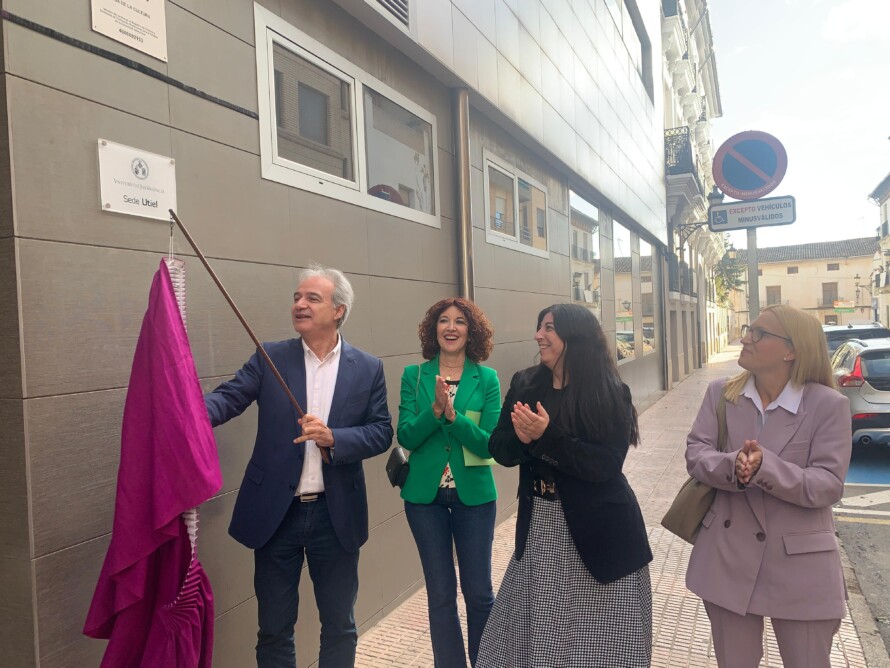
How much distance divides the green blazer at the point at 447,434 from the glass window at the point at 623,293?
9.20 m

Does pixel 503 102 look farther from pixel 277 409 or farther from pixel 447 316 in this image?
pixel 277 409

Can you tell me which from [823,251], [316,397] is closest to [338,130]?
[316,397]

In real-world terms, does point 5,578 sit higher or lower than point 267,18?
lower

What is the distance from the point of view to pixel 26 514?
2137 mm

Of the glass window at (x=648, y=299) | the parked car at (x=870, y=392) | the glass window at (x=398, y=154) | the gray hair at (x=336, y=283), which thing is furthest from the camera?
the glass window at (x=648, y=299)

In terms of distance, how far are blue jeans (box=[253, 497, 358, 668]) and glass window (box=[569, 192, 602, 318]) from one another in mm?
6905

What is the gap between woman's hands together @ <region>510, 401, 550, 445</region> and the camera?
2537 millimetres

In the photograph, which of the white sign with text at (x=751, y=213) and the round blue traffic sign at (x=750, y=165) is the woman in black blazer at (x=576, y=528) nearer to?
the white sign with text at (x=751, y=213)

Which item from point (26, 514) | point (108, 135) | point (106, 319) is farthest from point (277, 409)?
point (108, 135)

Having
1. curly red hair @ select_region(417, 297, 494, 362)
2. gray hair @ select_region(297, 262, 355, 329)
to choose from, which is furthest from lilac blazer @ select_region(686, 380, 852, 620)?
gray hair @ select_region(297, 262, 355, 329)

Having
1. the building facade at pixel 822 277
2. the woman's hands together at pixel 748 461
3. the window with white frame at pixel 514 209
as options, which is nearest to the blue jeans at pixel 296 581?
the woman's hands together at pixel 748 461

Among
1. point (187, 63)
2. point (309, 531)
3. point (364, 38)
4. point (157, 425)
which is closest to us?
point (157, 425)

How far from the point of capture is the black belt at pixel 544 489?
2.69 metres

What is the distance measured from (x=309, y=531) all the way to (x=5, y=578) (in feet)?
3.38
